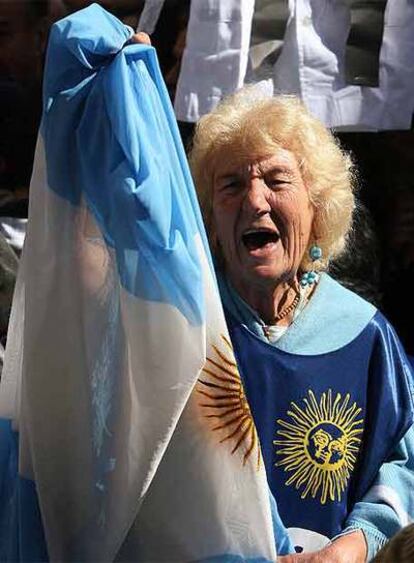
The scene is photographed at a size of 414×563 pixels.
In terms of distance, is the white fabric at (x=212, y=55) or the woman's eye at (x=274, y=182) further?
the white fabric at (x=212, y=55)

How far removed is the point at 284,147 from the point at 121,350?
85 cm

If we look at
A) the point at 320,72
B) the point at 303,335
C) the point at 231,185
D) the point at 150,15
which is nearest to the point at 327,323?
the point at 303,335

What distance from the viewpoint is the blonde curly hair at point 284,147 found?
127 inches

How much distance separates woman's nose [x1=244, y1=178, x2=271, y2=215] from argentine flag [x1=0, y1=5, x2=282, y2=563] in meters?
0.56

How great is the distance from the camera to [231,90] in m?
4.45

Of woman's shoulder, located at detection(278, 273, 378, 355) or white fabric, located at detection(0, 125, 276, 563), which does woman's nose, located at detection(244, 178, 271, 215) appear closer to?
woman's shoulder, located at detection(278, 273, 378, 355)

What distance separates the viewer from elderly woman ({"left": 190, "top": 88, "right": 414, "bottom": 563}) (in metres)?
3.07

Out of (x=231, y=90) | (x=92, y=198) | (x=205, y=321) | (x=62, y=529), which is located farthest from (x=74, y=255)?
(x=231, y=90)

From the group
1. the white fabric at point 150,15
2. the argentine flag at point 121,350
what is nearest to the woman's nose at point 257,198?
the argentine flag at point 121,350

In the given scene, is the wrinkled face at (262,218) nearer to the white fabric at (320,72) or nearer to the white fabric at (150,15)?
the white fabric at (320,72)

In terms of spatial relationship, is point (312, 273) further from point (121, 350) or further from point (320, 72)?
point (320, 72)

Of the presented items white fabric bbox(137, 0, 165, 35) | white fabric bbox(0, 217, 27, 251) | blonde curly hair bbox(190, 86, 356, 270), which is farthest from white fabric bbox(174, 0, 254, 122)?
blonde curly hair bbox(190, 86, 356, 270)

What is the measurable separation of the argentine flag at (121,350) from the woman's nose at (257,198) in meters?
0.56

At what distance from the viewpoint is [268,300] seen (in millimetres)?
3225
